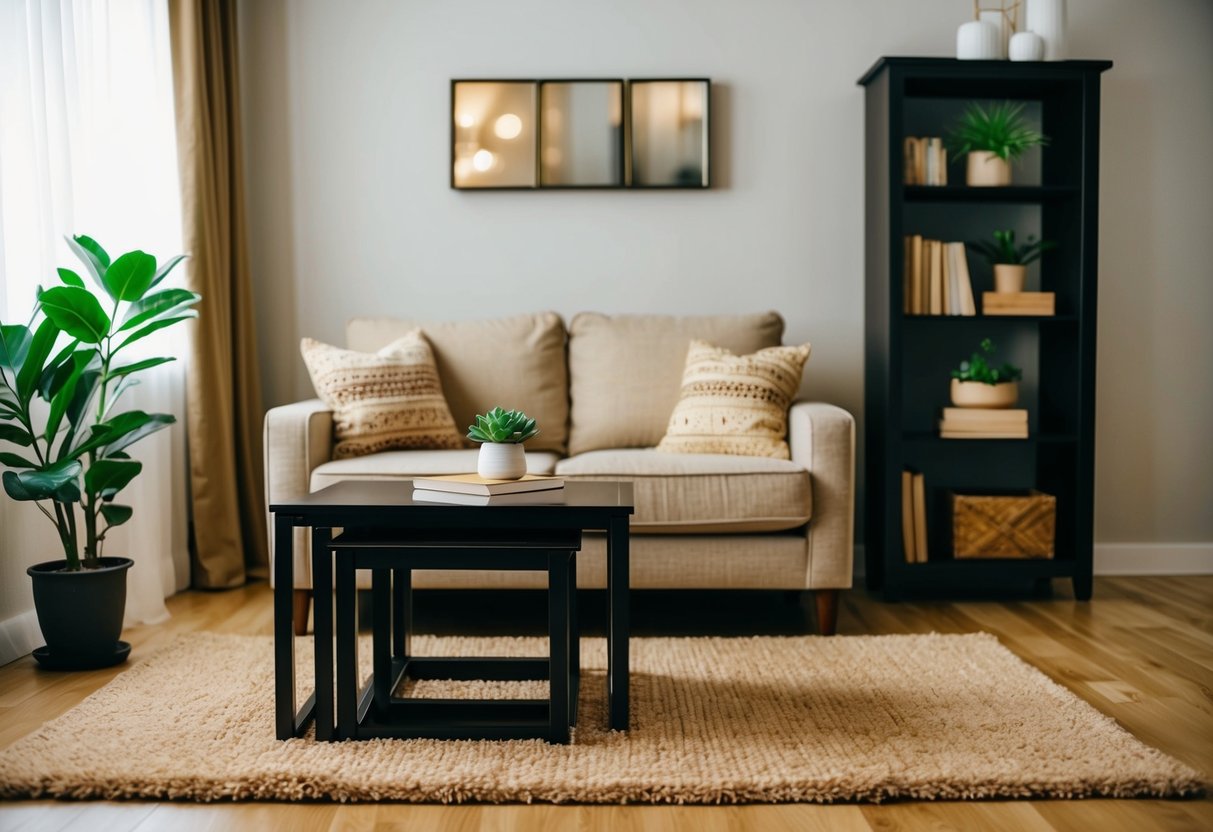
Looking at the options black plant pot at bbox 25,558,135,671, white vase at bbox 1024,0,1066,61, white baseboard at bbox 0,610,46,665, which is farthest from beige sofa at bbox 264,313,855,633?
white vase at bbox 1024,0,1066,61

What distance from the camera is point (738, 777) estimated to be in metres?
1.72

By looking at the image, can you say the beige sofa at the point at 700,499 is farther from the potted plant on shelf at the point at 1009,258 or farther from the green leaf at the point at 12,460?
the potted plant on shelf at the point at 1009,258

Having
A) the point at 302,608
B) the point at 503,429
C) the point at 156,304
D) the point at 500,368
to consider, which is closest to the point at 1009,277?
the point at 500,368

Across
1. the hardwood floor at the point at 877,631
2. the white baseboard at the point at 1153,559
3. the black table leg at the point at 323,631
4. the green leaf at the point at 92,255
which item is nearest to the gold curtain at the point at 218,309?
the hardwood floor at the point at 877,631

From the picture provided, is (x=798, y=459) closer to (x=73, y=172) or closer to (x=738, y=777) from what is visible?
(x=738, y=777)

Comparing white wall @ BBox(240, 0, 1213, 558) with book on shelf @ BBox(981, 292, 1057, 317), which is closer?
book on shelf @ BBox(981, 292, 1057, 317)

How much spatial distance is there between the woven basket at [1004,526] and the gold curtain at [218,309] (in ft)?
7.67

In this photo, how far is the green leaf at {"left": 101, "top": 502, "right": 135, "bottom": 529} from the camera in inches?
97.5

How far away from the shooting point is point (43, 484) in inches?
87.8

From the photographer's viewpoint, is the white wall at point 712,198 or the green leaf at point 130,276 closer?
the green leaf at point 130,276

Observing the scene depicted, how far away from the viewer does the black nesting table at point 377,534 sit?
73.0 inches

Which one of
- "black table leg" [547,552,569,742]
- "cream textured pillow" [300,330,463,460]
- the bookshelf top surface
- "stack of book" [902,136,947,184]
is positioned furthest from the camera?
"stack of book" [902,136,947,184]

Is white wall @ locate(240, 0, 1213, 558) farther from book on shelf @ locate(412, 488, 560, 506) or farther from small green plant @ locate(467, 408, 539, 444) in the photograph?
book on shelf @ locate(412, 488, 560, 506)

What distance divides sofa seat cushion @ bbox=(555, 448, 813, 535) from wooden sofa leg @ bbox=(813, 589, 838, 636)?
22 centimetres
